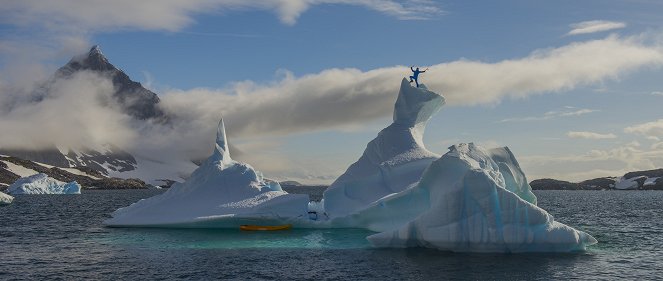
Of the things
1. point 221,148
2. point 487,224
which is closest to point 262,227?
point 221,148

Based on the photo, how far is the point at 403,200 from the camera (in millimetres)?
48125

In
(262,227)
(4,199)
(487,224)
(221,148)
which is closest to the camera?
(487,224)

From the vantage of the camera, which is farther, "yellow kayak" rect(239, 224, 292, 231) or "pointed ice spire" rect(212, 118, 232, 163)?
"pointed ice spire" rect(212, 118, 232, 163)

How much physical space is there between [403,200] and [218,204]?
55.3ft

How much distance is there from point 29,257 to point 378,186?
29.2 m

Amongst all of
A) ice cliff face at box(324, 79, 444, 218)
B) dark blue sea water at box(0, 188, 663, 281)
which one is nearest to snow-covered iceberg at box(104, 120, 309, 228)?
dark blue sea water at box(0, 188, 663, 281)

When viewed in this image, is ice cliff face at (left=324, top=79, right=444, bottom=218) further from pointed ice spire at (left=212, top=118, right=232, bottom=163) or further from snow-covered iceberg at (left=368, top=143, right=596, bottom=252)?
snow-covered iceberg at (left=368, top=143, right=596, bottom=252)

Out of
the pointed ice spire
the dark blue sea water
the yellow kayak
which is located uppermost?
the pointed ice spire

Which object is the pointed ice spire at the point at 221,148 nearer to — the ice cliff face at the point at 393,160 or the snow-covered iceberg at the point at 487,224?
the ice cliff face at the point at 393,160

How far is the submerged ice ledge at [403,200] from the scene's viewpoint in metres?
36.8

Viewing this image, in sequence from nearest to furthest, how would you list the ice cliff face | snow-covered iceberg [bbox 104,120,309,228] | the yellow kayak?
snow-covered iceberg [bbox 104,120,309,228], the yellow kayak, the ice cliff face

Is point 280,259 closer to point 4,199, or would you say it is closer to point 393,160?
point 393,160

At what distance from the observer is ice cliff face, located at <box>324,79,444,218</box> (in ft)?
177

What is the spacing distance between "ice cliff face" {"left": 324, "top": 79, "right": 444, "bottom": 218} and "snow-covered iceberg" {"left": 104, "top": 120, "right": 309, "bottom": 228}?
3.73 m
